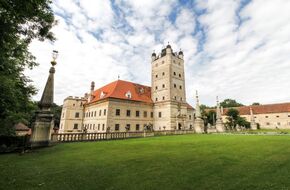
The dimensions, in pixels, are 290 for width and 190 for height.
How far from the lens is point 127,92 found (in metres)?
38.7

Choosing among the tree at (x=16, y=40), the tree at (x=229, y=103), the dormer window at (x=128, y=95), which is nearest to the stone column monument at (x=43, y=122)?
the tree at (x=16, y=40)

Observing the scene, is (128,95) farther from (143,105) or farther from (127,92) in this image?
(143,105)

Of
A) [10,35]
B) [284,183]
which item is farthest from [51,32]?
[284,183]

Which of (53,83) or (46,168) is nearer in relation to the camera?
(46,168)

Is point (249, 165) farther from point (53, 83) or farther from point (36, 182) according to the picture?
point (53, 83)

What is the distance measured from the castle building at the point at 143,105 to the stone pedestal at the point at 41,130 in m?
20.7

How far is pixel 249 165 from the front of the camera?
624 centimetres

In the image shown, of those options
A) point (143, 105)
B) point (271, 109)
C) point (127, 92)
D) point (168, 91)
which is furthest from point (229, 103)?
point (127, 92)

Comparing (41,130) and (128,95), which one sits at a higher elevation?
(128,95)

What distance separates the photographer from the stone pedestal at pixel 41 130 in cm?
1257

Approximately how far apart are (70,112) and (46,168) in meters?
43.0

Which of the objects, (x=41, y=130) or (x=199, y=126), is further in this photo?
(x=199, y=126)

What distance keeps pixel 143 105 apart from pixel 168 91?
674cm

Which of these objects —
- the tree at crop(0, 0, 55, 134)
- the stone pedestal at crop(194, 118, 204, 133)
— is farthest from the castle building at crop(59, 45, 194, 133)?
the tree at crop(0, 0, 55, 134)
